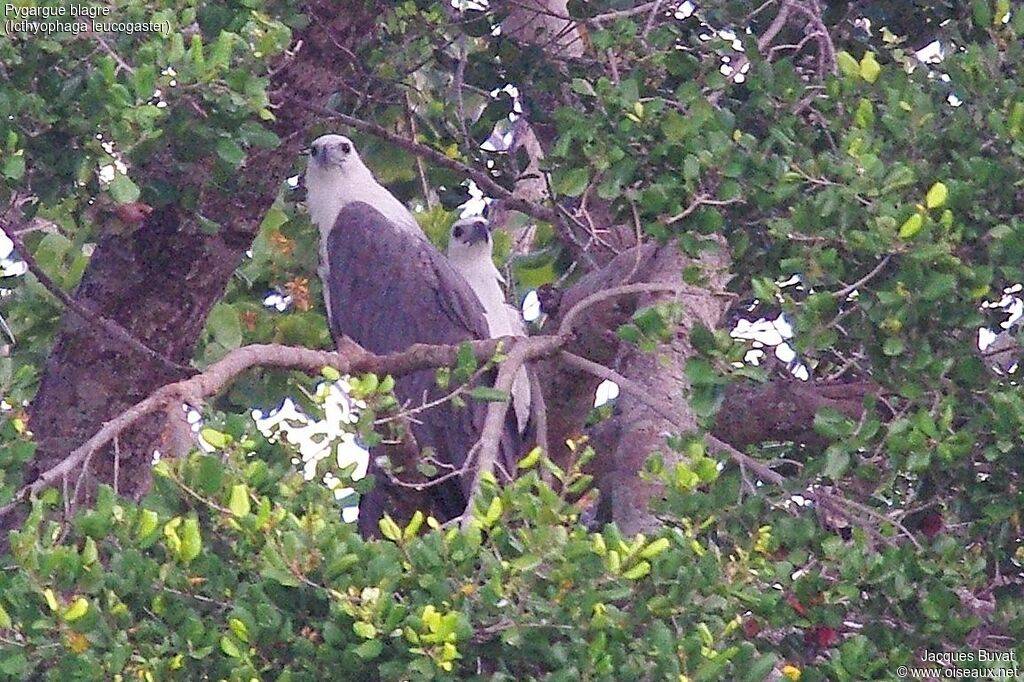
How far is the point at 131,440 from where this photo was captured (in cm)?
460

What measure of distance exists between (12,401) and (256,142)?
3.01 ft

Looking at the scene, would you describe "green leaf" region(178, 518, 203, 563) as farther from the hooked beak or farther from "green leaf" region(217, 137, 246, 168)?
the hooked beak

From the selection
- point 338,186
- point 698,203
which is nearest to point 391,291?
point 338,186

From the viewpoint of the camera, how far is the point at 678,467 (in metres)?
3.03

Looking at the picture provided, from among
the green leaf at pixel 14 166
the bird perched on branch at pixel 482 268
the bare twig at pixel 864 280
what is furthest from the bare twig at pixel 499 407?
the bird perched on branch at pixel 482 268

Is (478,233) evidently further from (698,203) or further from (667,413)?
(698,203)

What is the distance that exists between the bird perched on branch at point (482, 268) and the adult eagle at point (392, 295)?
0.19 meters

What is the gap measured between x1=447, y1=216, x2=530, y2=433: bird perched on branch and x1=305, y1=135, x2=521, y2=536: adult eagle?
0.62 feet

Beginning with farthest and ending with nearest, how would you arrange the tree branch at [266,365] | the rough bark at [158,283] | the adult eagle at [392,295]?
the adult eagle at [392,295] → the rough bark at [158,283] → the tree branch at [266,365]

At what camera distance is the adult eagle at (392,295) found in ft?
15.8

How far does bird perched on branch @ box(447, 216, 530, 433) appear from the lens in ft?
19.6

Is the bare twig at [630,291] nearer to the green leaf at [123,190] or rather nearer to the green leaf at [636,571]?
the green leaf at [636,571]

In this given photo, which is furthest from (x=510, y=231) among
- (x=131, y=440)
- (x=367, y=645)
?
(x=367, y=645)

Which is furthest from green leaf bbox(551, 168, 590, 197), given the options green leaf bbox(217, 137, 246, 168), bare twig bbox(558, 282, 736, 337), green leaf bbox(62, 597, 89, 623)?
green leaf bbox(62, 597, 89, 623)
